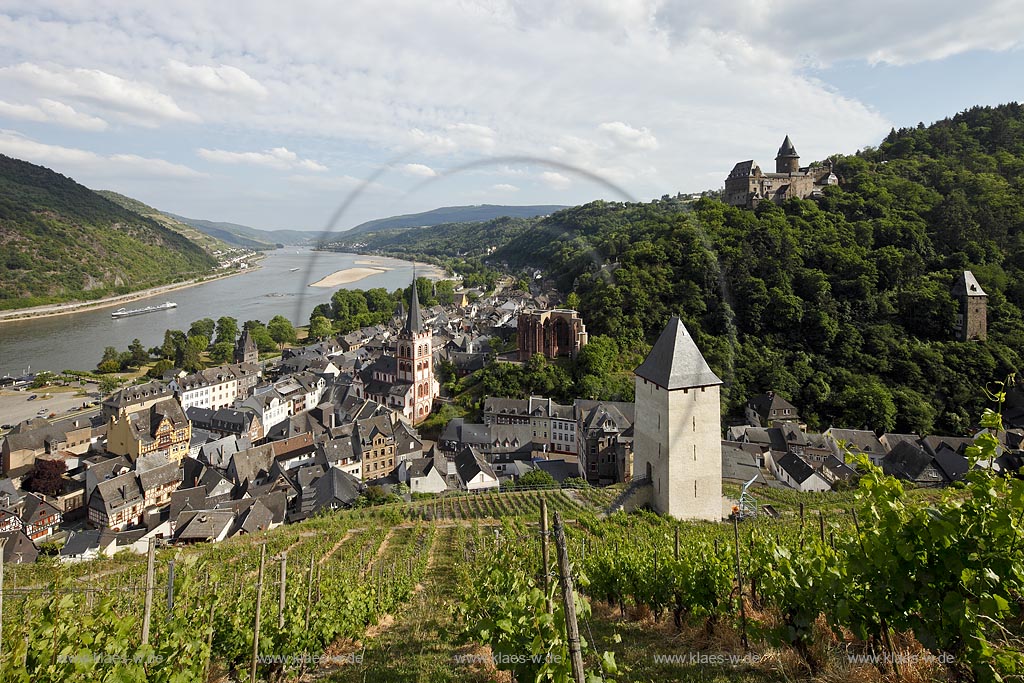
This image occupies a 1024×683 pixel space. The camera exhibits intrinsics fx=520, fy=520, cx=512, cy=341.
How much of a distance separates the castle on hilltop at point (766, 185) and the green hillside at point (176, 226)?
4513 inches

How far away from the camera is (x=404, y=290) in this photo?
2795 inches

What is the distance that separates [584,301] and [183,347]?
39.8 m

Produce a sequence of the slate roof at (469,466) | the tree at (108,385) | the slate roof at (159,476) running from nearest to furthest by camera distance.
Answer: the slate roof at (159,476) < the slate roof at (469,466) < the tree at (108,385)

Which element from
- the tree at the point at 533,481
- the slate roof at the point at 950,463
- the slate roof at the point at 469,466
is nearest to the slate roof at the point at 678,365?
the tree at the point at 533,481

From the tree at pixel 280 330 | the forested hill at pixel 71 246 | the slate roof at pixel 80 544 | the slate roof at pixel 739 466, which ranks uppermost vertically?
the forested hill at pixel 71 246

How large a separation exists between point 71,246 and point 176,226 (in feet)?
208

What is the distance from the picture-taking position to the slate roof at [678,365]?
14.4 meters

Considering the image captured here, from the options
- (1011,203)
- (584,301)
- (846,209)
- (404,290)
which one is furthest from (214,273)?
(1011,203)

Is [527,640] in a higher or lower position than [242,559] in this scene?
higher

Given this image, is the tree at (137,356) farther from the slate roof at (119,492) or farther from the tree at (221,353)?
the slate roof at (119,492)

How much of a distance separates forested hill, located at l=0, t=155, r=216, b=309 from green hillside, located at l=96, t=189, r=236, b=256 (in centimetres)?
1435

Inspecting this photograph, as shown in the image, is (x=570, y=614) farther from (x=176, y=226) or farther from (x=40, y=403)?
(x=176, y=226)

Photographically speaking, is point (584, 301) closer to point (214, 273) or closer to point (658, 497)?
point (658, 497)

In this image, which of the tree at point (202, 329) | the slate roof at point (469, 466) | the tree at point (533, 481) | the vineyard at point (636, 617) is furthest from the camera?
the tree at point (202, 329)
